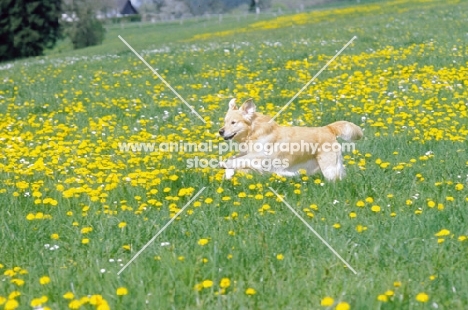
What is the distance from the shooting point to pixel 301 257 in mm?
4449

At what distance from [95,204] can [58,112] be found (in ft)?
18.6

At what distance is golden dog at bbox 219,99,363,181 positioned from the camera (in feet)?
21.8

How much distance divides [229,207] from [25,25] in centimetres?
4269

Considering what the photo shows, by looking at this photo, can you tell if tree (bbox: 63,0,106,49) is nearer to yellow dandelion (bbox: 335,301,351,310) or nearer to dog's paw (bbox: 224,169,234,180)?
dog's paw (bbox: 224,169,234,180)

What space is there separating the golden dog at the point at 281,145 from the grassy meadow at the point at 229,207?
9.5 inches

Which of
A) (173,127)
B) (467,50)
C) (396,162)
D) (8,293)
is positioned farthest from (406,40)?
(8,293)

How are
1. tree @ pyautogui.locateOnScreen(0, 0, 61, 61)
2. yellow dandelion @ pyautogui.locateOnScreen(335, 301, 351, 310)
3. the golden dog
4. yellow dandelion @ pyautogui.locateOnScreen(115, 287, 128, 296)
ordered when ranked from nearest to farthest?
yellow dandelion @ pyautogui.locateOnScreen(335, 301, 351, 310)
yellow dandelion @ pyautogui.locateOnScreen(115, 287, 128, 296)
the golden dog
tree @ pyautogui.locateOnScreen(0, 0, 61, 61)

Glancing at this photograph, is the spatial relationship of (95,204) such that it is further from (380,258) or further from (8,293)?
(380,258)

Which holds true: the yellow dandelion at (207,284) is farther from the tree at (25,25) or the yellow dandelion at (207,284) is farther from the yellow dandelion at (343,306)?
the tree at (25,25)

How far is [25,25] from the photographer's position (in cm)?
4481

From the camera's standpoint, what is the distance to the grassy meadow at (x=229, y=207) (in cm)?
Answer: 390

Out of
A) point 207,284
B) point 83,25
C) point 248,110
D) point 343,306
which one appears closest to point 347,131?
point 248,110

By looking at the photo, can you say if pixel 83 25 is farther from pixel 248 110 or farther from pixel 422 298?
pixel 422 298

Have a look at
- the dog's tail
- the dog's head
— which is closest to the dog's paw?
the dog's head
